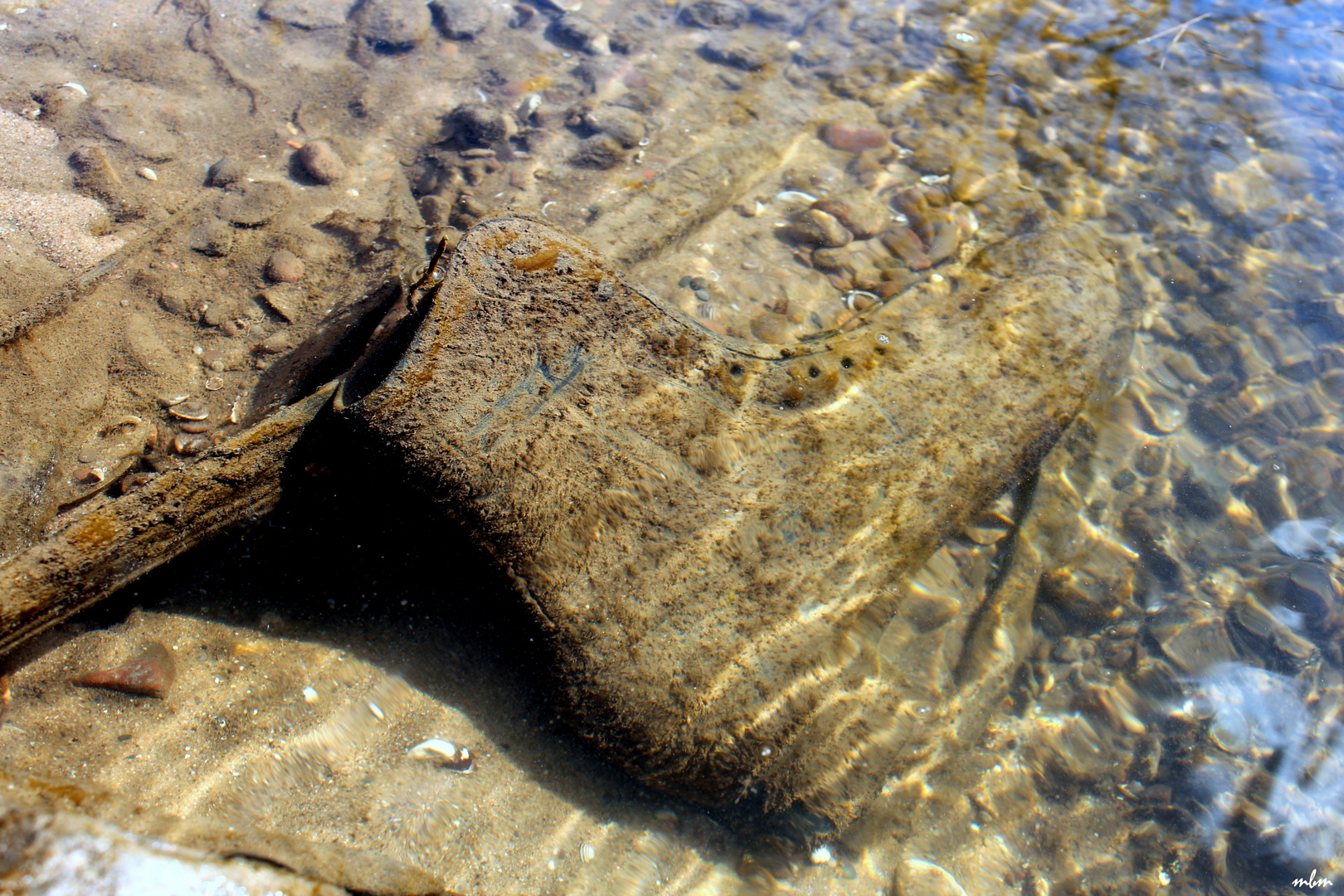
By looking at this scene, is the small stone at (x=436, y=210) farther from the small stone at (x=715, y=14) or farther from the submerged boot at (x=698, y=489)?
the small stone at (x=715, y=14)

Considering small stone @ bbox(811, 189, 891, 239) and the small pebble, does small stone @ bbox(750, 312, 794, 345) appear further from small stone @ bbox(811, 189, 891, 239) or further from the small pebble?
the small pebble

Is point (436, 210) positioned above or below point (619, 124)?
below

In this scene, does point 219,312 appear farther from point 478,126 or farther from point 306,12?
point 306,12

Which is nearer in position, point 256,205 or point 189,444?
point 189,444

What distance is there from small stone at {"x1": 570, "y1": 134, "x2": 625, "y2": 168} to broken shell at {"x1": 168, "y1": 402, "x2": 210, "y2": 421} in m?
2.53

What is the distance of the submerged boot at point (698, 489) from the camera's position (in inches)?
88.4

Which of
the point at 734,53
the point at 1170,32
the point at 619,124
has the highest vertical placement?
the point at 1170,32

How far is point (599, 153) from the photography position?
14.6ft

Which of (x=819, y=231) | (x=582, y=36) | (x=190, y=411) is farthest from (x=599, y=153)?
(x=190, y=411)

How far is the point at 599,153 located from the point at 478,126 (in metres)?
0.79

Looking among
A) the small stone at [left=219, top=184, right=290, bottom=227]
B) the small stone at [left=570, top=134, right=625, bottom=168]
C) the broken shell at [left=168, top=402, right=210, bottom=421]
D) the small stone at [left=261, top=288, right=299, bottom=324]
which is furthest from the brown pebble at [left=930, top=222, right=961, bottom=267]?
the broken shell at [left=168, top=402, right=210, bottom=421]

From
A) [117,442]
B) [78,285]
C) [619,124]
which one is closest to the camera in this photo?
[117,442]

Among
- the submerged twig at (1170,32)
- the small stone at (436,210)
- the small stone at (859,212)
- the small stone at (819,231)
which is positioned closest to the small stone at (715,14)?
the small stone at (859,212)

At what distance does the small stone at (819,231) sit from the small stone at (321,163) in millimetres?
2696
